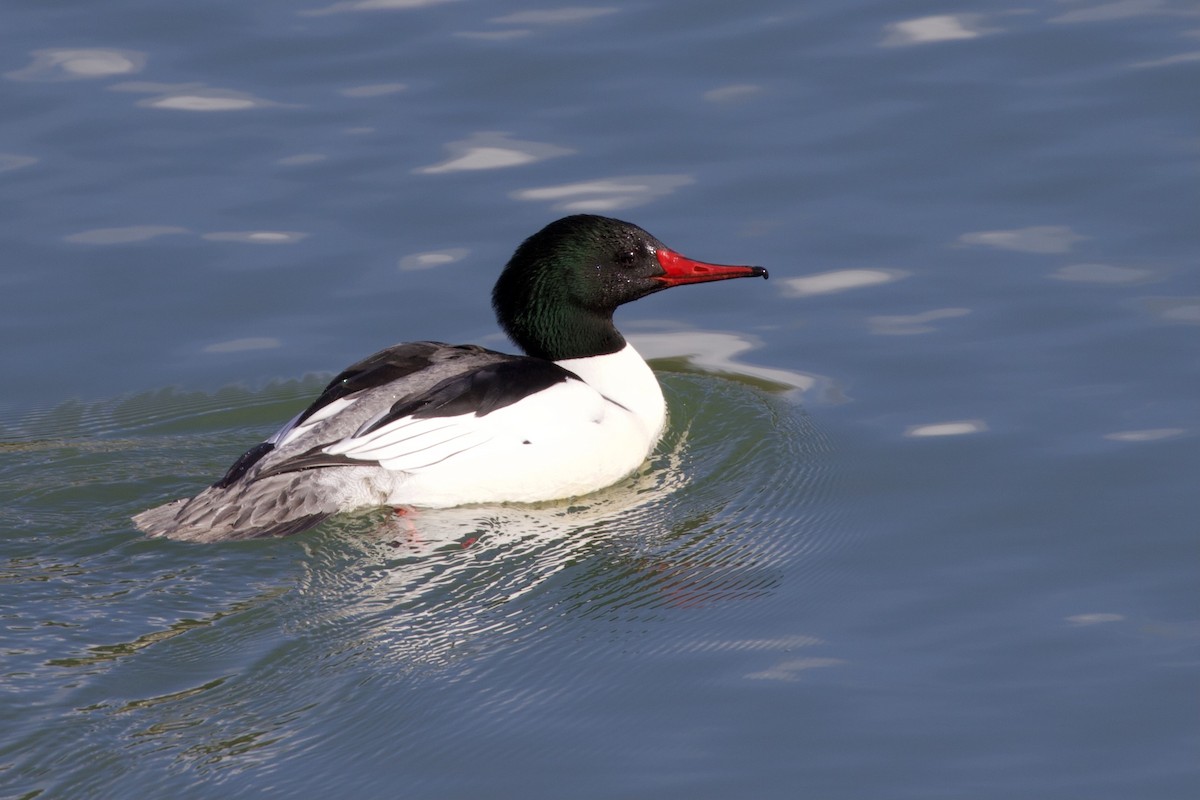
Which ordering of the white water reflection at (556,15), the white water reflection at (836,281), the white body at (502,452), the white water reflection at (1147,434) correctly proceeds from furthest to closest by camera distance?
1. the white water reflection at (556,15)
2. the white water reflection at (836,281)
3. the white water reflection at (1147,434)
4. the white body at (502,452)

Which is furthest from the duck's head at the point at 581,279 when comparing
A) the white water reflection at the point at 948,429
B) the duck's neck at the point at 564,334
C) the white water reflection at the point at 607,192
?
the white water reflection at the point at 607,192

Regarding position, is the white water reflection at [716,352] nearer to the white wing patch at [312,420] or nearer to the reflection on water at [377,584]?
the reflection on water at [377,584]

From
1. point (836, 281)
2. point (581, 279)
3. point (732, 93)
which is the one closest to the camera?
point (581, 279)

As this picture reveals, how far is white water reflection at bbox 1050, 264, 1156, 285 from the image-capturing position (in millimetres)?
9344

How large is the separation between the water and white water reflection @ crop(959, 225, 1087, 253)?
3 centimetres

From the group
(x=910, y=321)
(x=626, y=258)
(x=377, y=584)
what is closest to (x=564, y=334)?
(x=626, y=258)

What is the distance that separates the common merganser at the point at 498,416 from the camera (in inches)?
297

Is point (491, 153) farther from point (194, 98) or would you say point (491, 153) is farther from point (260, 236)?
point (194, 98)

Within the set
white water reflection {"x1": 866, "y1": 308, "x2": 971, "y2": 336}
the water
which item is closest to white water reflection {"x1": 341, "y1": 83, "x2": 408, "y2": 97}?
the water

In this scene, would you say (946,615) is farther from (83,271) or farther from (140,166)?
(140,166)

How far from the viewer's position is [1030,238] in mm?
9852

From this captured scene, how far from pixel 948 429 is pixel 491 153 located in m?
3.95

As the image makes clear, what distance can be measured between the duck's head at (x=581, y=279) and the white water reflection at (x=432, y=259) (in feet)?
4.40

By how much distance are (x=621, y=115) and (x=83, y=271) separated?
11.5 ft
